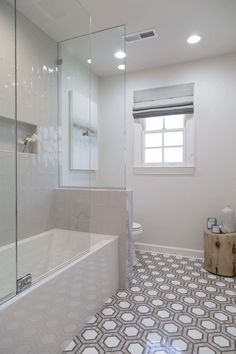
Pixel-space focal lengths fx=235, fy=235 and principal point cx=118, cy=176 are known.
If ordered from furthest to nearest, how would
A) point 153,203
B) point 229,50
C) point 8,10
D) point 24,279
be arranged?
1. point 153,203
2. point 229,50
3. point 8,10
4. point 24,279

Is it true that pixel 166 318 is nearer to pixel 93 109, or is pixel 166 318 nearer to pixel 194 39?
pixel 93 109

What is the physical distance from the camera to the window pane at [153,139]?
3.28 m

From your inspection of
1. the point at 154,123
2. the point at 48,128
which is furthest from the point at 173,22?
the point at 48,128

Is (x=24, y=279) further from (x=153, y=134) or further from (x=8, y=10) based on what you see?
(x=153, y=134)

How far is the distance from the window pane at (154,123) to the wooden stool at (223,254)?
1592 millimetres

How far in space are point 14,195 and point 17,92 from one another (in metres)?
0.94

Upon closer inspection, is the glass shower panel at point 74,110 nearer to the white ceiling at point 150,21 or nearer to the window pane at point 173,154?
the white ceiling at point 150,21

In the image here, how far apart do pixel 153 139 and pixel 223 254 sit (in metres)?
1.70

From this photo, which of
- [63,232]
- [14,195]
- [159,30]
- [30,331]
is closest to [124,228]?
[63,232]

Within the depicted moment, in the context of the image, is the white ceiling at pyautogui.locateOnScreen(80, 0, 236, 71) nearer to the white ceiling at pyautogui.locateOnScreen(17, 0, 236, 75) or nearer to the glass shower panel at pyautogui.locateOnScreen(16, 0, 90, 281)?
the white ceiling at pyautogui.locateOnScreen(17, 0, 236, 75)

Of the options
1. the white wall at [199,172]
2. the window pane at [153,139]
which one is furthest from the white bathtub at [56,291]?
the window pane at [153,139]

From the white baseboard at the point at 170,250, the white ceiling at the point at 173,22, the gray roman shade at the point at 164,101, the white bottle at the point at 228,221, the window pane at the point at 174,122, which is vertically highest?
the white ceiling at the point at 173,22

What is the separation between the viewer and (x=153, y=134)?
10.9 feet

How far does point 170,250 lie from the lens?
316 cm
